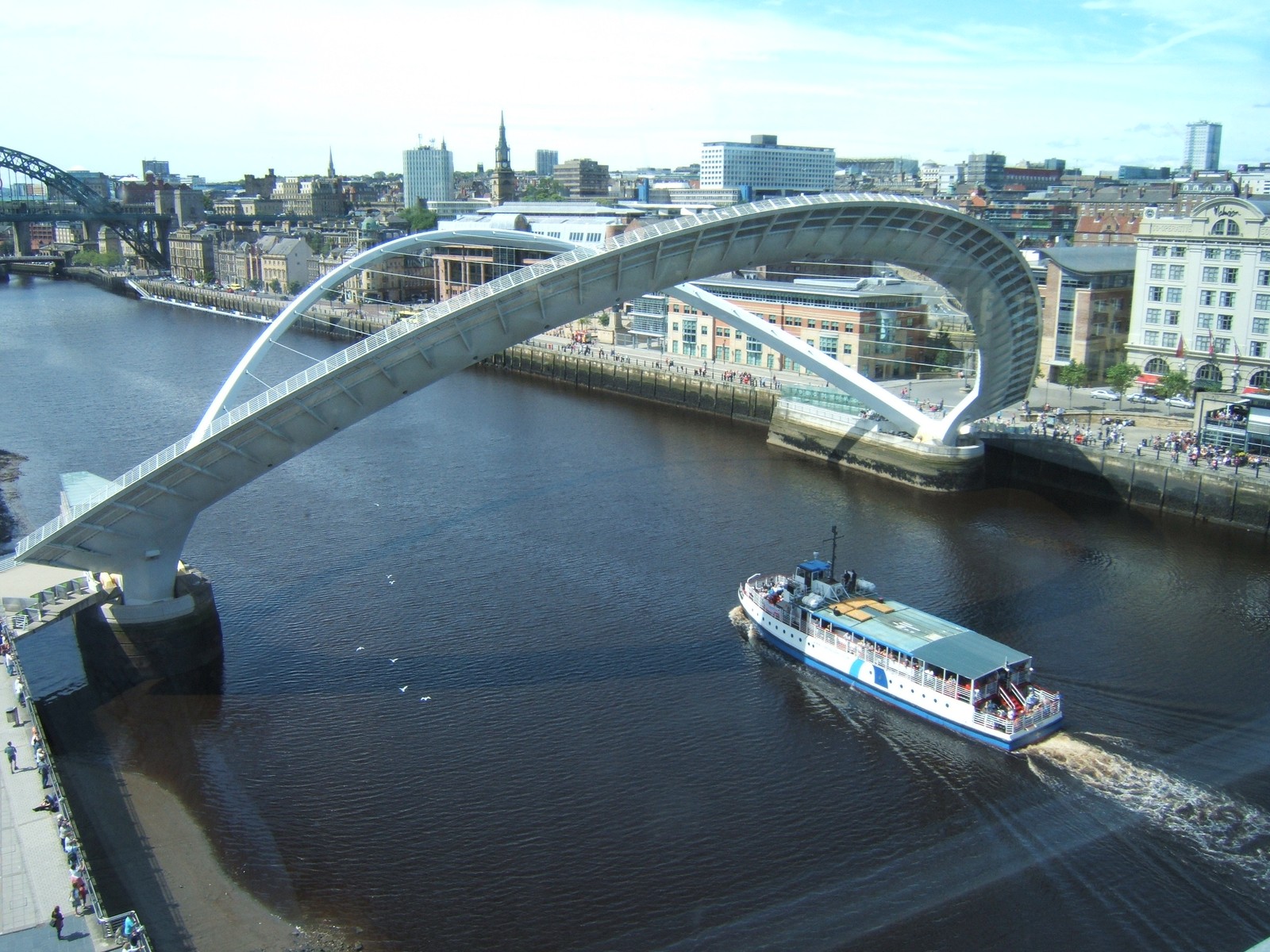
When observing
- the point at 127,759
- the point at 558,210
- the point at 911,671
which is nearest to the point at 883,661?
the point at 911,671

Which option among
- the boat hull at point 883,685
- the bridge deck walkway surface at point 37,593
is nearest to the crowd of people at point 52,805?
the bridge deck walkway surface at point 37,593

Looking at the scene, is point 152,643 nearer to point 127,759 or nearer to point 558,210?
point 127,759

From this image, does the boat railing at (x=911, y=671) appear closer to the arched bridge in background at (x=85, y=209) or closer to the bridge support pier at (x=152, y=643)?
the bridge support pier at (x=152, y=643)

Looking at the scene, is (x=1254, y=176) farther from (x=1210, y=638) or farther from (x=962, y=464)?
(x=1210, y=638)

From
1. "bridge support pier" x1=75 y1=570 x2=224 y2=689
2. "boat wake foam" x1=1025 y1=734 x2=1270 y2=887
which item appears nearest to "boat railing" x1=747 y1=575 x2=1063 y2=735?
"boat wake foam" x1=1025 y1=734 x2=1270 y2=887

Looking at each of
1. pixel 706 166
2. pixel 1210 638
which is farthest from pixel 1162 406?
pixel 706 166
